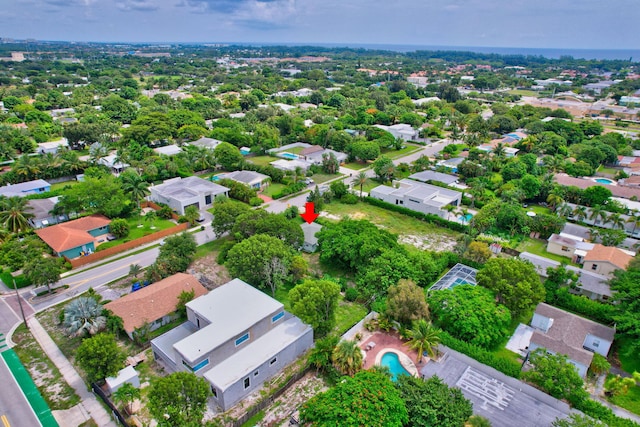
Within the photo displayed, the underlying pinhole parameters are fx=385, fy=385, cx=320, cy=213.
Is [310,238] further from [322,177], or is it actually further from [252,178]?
[322,177]

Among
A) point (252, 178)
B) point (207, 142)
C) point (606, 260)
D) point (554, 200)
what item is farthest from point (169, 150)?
point (606, 260)

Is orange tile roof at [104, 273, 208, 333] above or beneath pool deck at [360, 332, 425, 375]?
above

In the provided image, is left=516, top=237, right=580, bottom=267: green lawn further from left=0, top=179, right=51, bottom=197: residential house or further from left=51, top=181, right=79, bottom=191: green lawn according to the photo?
left=0, top=179, right=51, bottom=197: residential house

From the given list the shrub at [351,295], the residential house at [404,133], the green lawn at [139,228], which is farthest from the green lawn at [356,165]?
the shrub at [351,295]

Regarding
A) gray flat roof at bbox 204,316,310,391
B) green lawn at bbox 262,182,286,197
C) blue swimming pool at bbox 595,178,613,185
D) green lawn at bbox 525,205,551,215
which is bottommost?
green lawn at bbox 525,205,551,215

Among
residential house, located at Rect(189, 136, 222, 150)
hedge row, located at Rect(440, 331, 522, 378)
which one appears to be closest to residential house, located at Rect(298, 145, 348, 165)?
residential house, located at Rect(189, 136, 222, 150)

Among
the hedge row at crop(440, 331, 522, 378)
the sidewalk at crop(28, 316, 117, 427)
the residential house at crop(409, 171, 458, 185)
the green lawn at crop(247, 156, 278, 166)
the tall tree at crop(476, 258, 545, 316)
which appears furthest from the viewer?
the green lawn at crop(247, 156, 278, 166)
